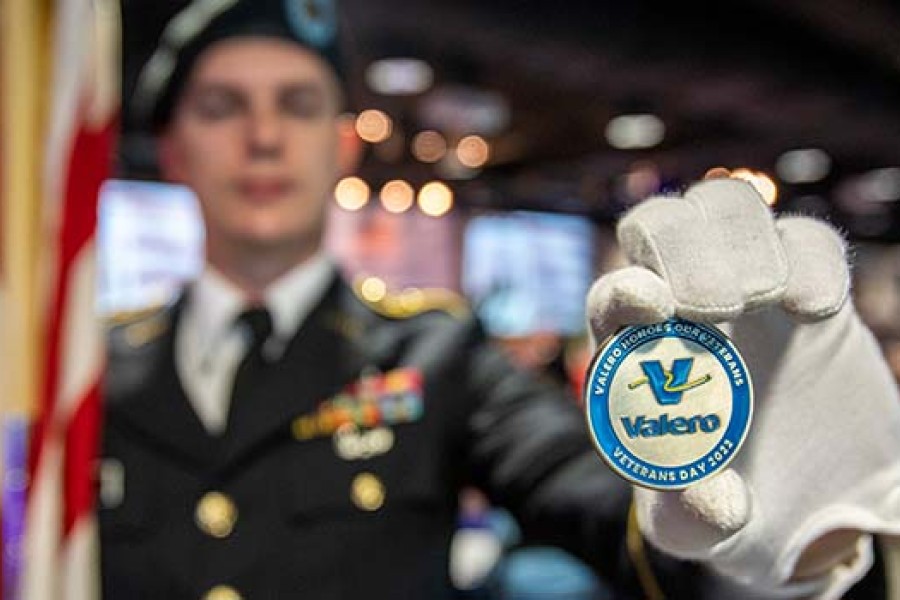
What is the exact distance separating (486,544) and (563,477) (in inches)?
76.1

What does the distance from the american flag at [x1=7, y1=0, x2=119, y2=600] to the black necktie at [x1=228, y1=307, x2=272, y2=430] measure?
0.11 m

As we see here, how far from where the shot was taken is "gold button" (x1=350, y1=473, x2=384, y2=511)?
2.88 feet

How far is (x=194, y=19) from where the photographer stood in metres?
0.87

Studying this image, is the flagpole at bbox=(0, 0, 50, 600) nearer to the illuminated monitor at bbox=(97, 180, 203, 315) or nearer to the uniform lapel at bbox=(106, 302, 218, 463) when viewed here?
the uniform lapel at bbox=(106, 302, 218, 463)

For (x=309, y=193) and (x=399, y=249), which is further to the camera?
→ (x=399, y=249)

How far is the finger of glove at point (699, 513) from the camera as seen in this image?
0.33 metres

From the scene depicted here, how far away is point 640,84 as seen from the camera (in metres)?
2.98

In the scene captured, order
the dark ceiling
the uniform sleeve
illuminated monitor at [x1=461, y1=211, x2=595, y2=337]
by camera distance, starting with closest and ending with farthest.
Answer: the uniform sleeve → the dark ceiling → illuminated monitor at [x1=461, y1=211, x2=595, y2=337]

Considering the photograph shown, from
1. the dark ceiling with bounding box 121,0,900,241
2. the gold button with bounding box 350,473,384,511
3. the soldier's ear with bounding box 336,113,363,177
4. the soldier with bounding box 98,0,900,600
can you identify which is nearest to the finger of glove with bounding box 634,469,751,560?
the dark ceiling with bounding box 121,0,900,241

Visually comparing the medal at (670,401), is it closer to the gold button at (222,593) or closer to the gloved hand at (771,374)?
the gloved hand at (771,374)

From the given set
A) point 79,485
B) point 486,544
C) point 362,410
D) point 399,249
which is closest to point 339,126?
point 362,410

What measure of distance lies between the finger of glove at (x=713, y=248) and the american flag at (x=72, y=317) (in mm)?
622

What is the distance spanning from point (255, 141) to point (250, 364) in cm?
18

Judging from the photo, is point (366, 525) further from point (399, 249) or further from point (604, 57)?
point (399, 249)
